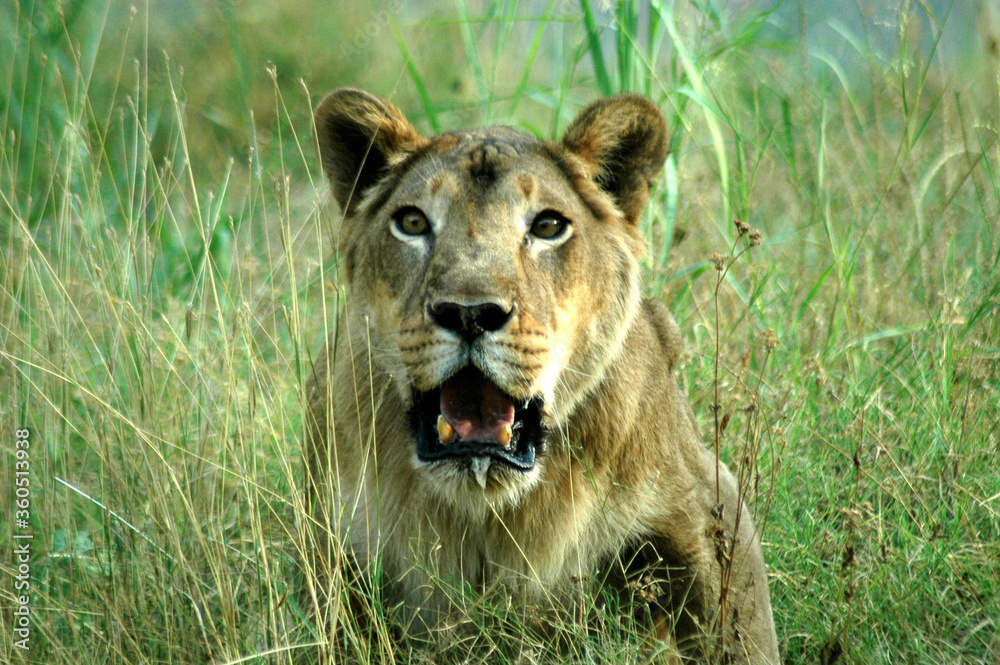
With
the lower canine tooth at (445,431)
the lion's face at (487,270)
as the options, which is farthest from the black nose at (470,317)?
the lower canine tooth at (445,431)

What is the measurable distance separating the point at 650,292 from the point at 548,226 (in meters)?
1.91

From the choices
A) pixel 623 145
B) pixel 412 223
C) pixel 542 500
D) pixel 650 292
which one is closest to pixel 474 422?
pixel 542 500

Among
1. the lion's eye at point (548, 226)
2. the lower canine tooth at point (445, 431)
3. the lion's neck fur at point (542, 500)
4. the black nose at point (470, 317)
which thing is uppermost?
the lion's eye at point (548, 226)

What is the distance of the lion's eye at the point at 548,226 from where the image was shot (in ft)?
11.4

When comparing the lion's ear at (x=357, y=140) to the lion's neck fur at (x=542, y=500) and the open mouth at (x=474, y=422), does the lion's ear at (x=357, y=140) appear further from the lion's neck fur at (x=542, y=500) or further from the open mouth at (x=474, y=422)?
the open mouth at (x=474, y=422)

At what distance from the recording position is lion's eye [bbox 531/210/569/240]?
349cm

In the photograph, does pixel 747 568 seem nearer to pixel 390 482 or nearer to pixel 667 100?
pixel 390 482

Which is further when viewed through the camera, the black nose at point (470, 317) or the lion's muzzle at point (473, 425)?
the lion's muzzle at point (473, 425)

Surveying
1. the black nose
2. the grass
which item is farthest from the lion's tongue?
the grass

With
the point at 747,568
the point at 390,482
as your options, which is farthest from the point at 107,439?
the point at 747,568

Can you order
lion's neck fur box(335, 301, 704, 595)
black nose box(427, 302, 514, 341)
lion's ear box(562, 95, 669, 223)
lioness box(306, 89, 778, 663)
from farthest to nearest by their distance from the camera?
lion's ear box(562, 95, 669, 223) < lion's neck fur box(335, 301, 704, 595) < lioness box(306, 89, 778, 663) < black nose box(427, 302, 514, 341)

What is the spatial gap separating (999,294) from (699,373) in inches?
54.4

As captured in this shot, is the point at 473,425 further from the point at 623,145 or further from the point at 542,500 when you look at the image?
the point at 623,145

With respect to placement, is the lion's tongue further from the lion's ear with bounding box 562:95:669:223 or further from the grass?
the lion's ear with bounding box 562:95:669:223
